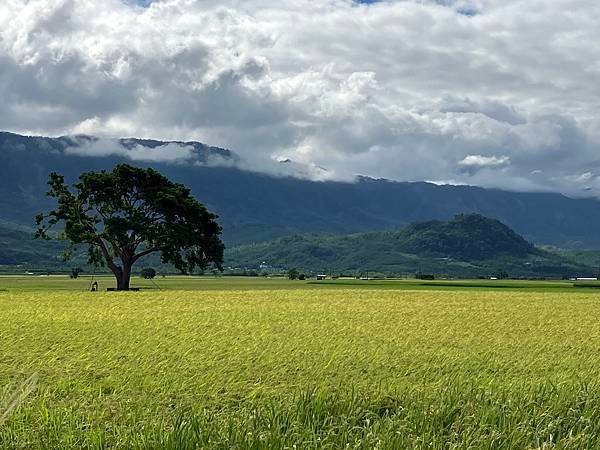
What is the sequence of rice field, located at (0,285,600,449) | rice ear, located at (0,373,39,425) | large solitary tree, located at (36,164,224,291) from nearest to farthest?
1. rice ear, located at (0,373,39,425)
2. rice field, located at (0,285,600,449)
3. large solitary tree, located at (36,164,224,291)

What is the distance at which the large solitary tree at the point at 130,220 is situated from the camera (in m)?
→ 91.3

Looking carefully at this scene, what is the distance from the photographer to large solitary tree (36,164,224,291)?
91.3m

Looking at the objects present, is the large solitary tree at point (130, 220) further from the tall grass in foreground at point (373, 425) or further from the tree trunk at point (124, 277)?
the tall grass in foreground at point (373, 425)

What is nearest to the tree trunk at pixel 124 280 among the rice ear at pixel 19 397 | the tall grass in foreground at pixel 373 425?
the tall grass in foreground at pixel 373 425

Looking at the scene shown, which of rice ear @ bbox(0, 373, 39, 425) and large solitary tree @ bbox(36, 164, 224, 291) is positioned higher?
large solitary tree @ bbox(36, 164, 224, 291)

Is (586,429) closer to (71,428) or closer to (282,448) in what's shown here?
(282,448)

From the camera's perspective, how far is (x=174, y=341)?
3222cm

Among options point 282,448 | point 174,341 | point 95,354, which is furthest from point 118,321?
point 282,448

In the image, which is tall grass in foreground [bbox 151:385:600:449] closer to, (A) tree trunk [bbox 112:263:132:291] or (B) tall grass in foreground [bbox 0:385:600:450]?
(B) tall grass in foreground [bbox 0:385:600:450]

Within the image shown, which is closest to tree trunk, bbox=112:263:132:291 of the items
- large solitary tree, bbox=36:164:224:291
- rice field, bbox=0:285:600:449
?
large solitary tree, bbox=36:164:224:291

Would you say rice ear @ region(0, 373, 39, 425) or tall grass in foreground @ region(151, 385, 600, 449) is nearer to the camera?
rice ear @ region(0, 373, 39, 425)

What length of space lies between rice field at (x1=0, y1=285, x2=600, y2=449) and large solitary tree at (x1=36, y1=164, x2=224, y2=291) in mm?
45474

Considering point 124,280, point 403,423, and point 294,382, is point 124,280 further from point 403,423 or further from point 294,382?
point 403,423

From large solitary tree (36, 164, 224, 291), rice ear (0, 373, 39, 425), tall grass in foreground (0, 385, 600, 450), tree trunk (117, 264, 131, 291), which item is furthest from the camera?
tree trunk (117, 264, 131, 291)
